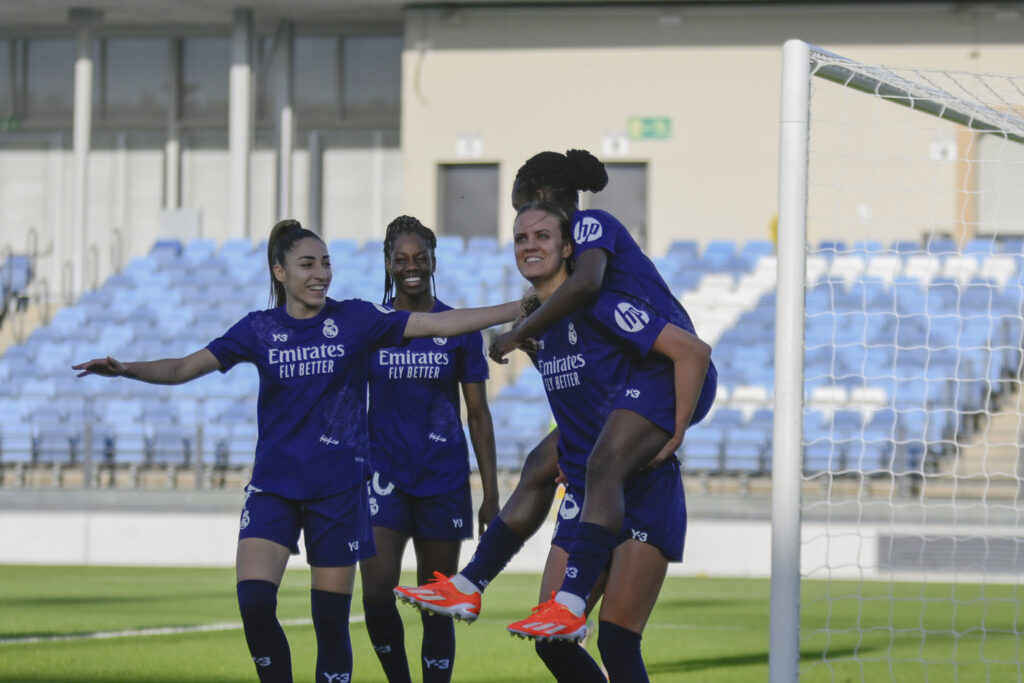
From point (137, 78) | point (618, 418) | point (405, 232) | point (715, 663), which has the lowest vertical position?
point (715, 663)

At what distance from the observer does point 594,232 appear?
4688 millimetres

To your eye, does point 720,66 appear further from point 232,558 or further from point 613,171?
point 232,558

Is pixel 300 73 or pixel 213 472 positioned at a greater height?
pixel 300 73

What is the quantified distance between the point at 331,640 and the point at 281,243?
4.99ft

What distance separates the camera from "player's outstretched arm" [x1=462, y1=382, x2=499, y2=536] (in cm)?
602

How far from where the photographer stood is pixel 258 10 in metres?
23.5

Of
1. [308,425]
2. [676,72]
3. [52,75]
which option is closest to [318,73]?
[52,75]

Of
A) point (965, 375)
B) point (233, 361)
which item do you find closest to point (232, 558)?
point (965, 375)

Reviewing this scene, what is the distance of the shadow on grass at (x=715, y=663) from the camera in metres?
7.84

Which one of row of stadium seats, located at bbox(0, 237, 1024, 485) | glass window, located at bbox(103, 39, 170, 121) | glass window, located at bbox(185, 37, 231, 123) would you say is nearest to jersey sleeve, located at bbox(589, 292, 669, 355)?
row of stadium seats, located at bbox(0, 237, 1024, 485)

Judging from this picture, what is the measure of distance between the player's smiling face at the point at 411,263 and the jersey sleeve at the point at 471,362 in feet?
0.98

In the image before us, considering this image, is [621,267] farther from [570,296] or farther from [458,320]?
[458,320]

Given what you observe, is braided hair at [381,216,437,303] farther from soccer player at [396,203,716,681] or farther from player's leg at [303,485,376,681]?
soccer player at [396,203,716,681]

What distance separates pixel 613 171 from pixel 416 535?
1746 centimetres
